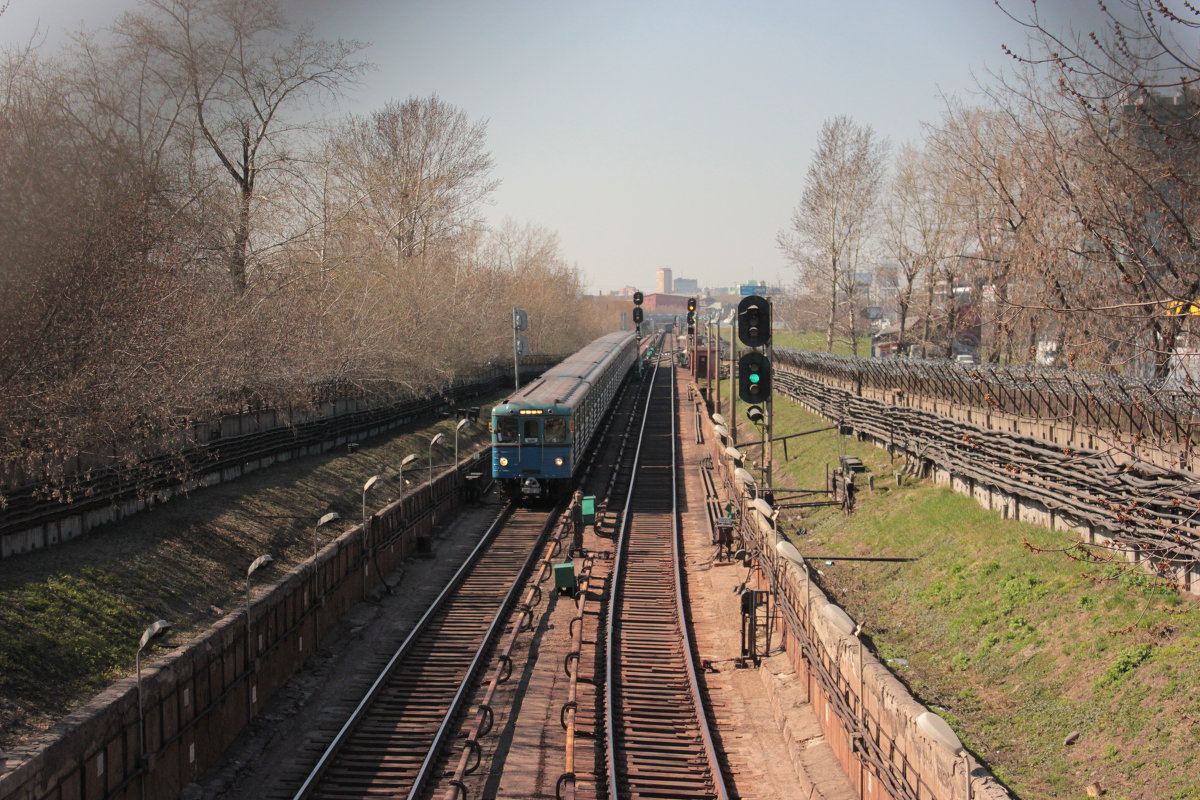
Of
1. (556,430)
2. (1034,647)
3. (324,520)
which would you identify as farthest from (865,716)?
(556,430)

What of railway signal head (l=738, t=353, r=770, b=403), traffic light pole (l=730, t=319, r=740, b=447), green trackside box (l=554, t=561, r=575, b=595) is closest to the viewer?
railway signal head (l=738, t=353, r=770, b=403)

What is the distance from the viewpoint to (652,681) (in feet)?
41.7

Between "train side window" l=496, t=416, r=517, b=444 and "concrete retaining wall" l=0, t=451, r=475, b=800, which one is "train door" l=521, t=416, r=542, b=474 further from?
"concrete retaining wall" l=0, t=451, r=475, b=800

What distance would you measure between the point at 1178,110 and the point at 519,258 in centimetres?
6691

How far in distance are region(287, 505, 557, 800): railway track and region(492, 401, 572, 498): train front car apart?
174 inches

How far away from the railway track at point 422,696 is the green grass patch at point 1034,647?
529 cm

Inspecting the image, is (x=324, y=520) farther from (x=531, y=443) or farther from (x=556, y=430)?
(x=556, y=430)

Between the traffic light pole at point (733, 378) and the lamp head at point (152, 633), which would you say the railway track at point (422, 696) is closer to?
the lamp head at point (152, 633)

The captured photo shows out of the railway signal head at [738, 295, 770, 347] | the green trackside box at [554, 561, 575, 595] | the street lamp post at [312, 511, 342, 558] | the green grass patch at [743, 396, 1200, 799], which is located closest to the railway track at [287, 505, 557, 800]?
the green trackside box at [554, 561, 575, 595]

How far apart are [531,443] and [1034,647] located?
14.3m

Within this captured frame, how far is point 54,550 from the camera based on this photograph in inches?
468

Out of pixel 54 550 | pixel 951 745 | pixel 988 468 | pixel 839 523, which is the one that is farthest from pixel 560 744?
pixel 839 523

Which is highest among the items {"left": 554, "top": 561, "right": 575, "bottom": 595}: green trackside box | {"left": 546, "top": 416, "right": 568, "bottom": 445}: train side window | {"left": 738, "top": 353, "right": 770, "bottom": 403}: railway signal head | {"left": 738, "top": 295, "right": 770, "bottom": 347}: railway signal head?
{"left": 738, "top": 295, "right": 770, "bottom": 347}: railway signal head

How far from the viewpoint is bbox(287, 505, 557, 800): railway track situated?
982 centimetres
